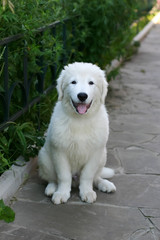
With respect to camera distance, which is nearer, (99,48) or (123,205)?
(123,205)

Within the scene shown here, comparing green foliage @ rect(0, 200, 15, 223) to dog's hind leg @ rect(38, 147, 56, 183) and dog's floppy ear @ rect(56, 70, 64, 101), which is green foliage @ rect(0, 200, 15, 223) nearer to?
dog's hind leg @ rect(38, 147, 56, 183)

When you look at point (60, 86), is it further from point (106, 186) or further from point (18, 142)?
point (106, 186)

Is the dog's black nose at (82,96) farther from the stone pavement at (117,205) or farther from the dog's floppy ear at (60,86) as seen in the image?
the stone pavement at (117,205)

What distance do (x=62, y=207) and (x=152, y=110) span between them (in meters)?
3.40

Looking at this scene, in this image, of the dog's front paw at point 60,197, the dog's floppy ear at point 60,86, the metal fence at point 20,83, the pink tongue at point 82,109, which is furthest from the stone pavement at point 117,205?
the dog's floppy ear at point 60,86

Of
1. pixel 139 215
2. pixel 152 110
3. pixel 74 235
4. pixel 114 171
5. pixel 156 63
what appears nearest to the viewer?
pixel 74 235

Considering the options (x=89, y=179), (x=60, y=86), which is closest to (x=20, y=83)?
(x=60, y=86)

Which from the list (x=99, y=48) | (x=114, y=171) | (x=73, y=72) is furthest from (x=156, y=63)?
(x=73, y=72)

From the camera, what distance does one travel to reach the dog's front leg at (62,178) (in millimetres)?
3779

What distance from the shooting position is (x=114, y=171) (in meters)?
4.50

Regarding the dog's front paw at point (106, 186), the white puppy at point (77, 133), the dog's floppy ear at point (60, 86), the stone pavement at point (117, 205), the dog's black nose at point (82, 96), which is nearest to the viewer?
the stone pavement at point (117, 205)

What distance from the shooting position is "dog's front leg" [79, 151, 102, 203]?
3.81 metres

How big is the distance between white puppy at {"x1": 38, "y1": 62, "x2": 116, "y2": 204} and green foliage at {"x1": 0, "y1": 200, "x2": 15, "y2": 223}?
1.67ft

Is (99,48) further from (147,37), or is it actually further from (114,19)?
(147,37)
